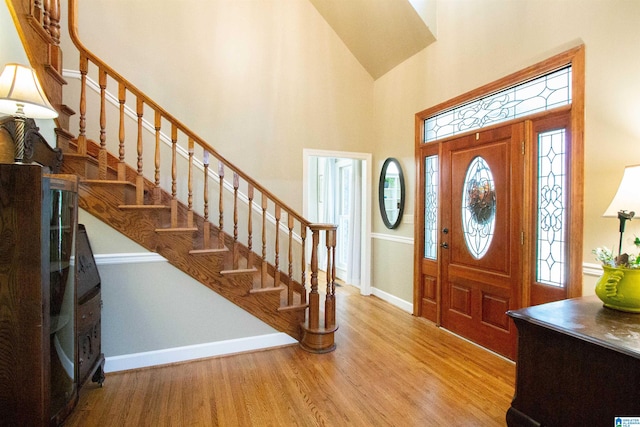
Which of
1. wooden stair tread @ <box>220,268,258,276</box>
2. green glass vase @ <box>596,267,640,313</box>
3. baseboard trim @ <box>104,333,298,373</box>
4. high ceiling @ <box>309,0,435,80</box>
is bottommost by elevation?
baseboard trim @ <box>104,333,298,373</box>

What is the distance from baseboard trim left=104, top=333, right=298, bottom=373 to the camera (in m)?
2.37

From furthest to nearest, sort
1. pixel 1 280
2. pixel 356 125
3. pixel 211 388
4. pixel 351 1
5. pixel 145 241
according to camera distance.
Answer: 1. pixel 356 125
2. pixel 351 1
3. pixel 145 241
4. pixel 211 388
5. pixel 1 280

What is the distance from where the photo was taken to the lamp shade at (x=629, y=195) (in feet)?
4.93

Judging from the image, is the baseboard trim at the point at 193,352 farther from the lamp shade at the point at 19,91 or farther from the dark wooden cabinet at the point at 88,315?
the lamp shade at the point at 19,91

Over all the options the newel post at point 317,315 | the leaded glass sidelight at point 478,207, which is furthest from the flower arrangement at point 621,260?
the newel post at point 317,315

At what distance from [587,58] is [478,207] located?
1340 mm

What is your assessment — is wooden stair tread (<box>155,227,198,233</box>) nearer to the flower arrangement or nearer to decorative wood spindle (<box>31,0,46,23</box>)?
decorative wood spindle (<box>31,0,46,23</box>)

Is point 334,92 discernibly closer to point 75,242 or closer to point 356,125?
point 356,125

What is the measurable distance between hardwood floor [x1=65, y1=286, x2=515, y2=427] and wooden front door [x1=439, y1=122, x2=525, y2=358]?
0.29 m

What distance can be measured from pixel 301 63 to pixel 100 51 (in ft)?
7.27

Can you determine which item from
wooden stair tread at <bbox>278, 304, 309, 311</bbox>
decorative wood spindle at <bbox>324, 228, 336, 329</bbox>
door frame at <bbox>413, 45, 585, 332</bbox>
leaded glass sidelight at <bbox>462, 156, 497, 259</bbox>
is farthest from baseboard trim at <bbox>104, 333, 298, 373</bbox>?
door frame at <bbox>413, 45, 585, 332</bbox>

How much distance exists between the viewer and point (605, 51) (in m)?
2.02

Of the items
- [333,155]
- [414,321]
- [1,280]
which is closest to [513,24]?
[333,155]

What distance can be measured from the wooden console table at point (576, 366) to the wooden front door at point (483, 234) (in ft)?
3.73
